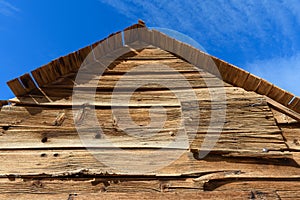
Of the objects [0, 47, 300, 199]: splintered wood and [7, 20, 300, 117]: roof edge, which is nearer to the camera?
[0, 47, 300, 199]: splintered wood

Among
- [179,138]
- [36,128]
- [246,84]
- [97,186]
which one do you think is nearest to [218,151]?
[179,138]

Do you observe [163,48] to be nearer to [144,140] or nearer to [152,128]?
[152,128]

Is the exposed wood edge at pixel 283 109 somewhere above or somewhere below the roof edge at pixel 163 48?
below

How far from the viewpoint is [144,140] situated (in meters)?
3.15

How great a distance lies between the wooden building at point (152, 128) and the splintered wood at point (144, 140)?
1 centimetres

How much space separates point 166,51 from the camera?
385cm

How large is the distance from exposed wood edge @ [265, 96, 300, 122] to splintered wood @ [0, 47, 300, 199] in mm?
57

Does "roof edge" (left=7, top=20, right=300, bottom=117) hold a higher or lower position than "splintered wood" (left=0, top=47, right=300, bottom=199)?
higher

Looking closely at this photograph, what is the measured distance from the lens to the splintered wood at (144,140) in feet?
9.42

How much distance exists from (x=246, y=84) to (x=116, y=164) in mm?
1768

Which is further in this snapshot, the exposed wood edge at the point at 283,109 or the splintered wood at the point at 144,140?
the exposed wood edge at the point at 283,109

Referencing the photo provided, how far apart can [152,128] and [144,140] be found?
0.16 meters

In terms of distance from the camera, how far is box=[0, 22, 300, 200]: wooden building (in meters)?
2.88

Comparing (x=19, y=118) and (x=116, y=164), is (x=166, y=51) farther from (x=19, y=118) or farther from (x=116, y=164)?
(x=19, y=118)
